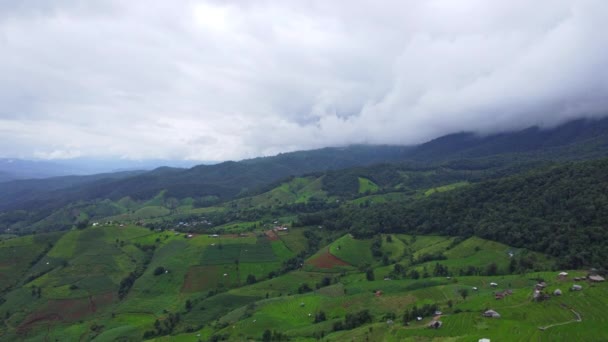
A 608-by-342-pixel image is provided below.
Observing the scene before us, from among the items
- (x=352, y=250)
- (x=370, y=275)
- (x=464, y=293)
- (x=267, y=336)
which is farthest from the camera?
(x=352, y=250)

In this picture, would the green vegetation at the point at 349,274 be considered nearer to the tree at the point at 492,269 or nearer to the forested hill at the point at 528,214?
the tree at the point at 492,269

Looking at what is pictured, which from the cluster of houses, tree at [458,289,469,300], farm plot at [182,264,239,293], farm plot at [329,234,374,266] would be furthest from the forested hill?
farm plot at [182,264,239,293]

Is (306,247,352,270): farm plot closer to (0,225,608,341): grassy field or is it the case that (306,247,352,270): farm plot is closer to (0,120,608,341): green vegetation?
(0,120,608,341): green vegetation

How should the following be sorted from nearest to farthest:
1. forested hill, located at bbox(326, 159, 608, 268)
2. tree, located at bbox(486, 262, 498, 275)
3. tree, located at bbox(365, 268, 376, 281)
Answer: forested hill, located at bbox(326, 159, 608, 268) → tree, located at bbox(486, 262, 498, 275) → tree, located at bbox(365, 268, 376, 281)

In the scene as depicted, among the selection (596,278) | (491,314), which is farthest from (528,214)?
(491,314)

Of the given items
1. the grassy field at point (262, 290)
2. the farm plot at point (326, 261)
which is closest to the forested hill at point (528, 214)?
the grassy field at point (262, 290)

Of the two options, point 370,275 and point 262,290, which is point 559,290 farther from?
point 262,290

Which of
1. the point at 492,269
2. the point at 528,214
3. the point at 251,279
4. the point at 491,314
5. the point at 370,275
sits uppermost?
the point at 528,214

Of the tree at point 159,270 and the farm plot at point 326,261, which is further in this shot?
the tree at point 159,270

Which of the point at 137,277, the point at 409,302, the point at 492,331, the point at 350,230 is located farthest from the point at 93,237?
the point at 492,331
